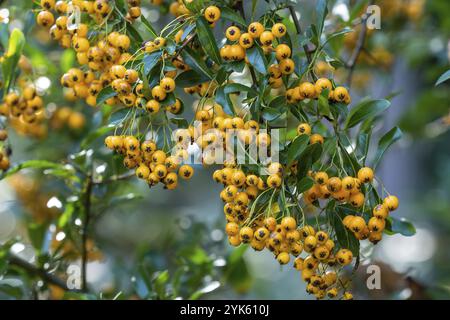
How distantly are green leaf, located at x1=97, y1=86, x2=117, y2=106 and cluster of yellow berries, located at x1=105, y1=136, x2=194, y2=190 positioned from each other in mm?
158

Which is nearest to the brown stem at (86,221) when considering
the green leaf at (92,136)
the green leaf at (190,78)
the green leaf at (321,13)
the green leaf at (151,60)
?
the green leaf at (92,136)

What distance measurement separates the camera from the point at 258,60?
6.12 ft

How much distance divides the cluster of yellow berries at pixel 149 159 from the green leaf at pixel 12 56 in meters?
0.69

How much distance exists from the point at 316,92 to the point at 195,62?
398 millimetres

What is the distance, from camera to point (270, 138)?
188cm

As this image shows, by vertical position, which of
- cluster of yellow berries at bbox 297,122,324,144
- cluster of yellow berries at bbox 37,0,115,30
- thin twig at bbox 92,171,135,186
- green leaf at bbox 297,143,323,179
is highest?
cluster of yellow berries at bbox 37,0,115,30

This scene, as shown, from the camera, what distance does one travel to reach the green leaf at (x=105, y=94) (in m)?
1.98

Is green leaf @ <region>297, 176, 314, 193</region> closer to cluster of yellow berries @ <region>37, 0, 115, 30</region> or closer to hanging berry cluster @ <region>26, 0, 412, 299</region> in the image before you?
hanging berry cluster @ <region>26, 0, 412, 299</region>

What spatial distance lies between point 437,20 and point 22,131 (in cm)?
287

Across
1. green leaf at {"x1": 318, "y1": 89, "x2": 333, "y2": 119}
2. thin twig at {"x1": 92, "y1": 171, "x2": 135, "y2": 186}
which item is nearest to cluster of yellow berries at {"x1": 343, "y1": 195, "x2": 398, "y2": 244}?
green leaf at {"x1": 318, "y1": 89, "x2": 333, "y2": 119}

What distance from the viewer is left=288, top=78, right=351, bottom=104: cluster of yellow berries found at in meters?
1.89

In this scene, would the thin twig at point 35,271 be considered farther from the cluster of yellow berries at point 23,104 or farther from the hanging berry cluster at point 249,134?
the hanging berry cluster at point 249,134

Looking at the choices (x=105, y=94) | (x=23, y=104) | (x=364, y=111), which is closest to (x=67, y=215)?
(x=23, y=104)
